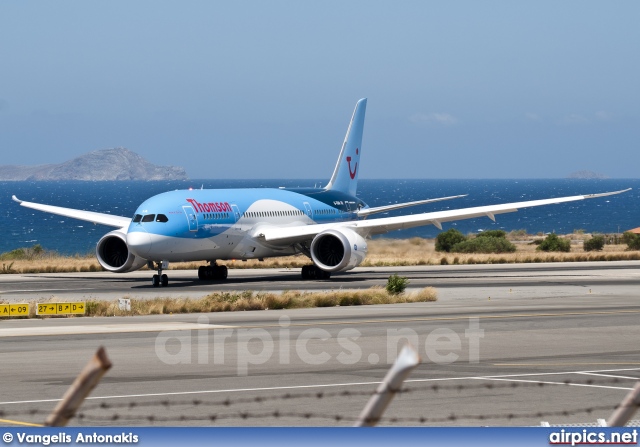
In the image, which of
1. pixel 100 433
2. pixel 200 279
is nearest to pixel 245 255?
pixel 200 279

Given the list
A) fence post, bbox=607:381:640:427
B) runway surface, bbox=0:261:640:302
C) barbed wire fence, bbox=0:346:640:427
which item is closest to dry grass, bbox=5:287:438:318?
runway surface, bbox=0:261:640:302

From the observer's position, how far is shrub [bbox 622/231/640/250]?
269ft

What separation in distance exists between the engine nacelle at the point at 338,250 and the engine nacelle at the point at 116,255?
7.42 meters

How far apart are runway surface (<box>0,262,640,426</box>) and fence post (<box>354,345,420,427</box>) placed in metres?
2.59

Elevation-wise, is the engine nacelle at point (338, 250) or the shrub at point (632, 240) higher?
the engine nacelle at point (338, 250)

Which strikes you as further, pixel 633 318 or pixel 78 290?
pixel 78 290

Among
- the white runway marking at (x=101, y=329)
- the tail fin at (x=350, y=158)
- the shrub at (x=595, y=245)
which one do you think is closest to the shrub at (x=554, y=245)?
the shrub at (x=595, y=245)

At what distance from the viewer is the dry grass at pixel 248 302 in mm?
33406

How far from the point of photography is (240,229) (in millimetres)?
47969

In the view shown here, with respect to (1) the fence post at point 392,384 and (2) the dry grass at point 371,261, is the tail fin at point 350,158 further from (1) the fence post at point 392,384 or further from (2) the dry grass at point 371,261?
(1) the fence post at point 392,384

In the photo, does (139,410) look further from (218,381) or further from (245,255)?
(245,255)

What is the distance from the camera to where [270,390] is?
17766 mm

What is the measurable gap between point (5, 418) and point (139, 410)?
A: 1837 mm

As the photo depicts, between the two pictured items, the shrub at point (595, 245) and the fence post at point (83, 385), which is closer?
the fence post at point (83, 385)
